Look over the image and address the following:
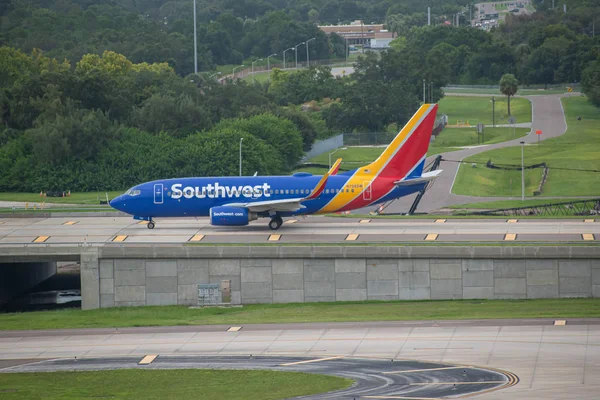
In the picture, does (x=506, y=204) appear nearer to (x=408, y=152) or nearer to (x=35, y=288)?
(x=408, y=152)

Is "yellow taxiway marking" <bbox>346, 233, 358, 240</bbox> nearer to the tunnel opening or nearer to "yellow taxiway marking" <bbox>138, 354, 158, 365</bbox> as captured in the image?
the tunnel opening

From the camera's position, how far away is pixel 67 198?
96062 millimetres

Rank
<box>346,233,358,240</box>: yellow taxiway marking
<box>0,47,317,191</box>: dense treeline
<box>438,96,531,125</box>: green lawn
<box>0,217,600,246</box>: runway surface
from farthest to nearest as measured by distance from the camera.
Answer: <box>438,96,531,125</box>: green lawn < <box>0,47,317,191</box>: dense treeline < <box>346,233,358,240</box>: yellow taxiway marking < <box>0,217,600,246</box>: runway surface

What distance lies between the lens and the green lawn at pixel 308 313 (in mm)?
48844

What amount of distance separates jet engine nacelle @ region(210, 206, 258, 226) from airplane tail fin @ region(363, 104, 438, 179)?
8.47m

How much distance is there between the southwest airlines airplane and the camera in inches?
2456

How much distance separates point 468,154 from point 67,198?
50.9 metres

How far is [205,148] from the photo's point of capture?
346 feet

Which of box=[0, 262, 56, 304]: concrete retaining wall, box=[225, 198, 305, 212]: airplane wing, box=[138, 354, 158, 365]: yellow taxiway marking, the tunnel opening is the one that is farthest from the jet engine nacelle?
box=[138, 354, 158, 365]: yellow taxiway marking

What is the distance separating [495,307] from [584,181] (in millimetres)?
54178

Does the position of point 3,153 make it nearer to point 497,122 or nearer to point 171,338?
point 171,338

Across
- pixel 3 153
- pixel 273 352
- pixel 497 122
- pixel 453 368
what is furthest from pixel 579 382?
pixel 497 122

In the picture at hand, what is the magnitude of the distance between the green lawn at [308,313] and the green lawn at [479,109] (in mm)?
113833

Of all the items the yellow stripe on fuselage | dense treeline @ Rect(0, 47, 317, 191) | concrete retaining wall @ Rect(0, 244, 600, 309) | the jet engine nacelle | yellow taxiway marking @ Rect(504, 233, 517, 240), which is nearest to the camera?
concrete retaining wall @ Rect(0, 244, 600, 309)
